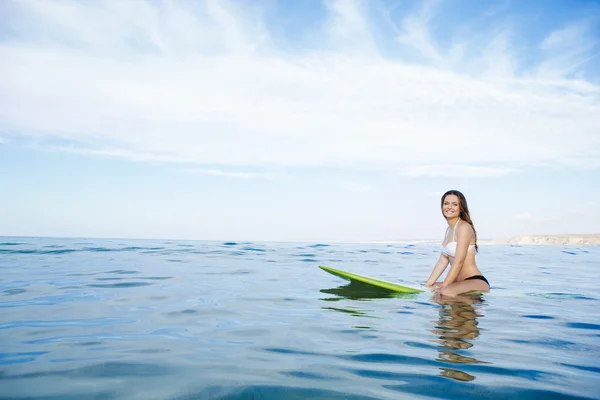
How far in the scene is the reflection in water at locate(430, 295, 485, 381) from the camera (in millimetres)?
3436

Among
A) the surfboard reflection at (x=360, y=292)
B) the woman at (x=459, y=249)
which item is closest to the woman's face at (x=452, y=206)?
the woman at (x=459, y=249)

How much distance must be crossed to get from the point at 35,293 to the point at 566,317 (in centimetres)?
742

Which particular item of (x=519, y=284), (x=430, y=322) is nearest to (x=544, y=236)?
(x=519, y=284)

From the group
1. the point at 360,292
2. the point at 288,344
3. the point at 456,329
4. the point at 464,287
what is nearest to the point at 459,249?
the point at 464,287

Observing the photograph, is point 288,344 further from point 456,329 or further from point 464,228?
point 464,228

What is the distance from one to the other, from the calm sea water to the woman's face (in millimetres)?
1410

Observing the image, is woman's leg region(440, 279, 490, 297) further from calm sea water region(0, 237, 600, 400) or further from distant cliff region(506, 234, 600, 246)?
distant cliff region(506, 234, 600, 246)

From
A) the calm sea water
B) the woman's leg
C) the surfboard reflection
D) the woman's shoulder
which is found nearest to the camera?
the calm sea water

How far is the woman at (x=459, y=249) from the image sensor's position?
7.11 metres

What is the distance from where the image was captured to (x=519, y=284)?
31.8 feet

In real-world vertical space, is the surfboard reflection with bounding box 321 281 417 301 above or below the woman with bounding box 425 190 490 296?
below

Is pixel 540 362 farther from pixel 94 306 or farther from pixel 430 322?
pixel 94 306

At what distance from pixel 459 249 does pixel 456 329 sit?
8.83ft

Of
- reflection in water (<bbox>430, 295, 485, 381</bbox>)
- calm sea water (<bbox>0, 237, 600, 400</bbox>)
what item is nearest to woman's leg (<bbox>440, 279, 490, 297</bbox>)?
reflection in water (<bbox>430, 295, 485, 381</bbox>)
